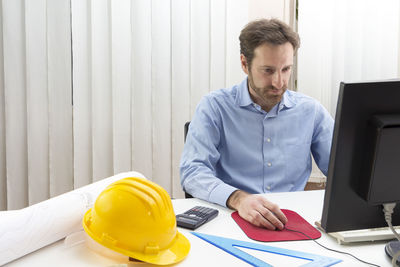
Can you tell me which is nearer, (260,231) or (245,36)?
(260,231)

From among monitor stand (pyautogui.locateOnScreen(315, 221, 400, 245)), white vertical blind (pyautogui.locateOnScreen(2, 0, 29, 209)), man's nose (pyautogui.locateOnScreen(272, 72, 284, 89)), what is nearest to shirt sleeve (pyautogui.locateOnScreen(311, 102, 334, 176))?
man's nose (pyautogui.locateOnScreen(272, 72, 284, 89))

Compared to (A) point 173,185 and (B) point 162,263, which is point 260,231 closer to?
(B) point 162,263

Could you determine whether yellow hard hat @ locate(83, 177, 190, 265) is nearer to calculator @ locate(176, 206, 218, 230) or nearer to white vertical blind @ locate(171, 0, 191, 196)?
calculator @ locate(176, 206, 218, 230)

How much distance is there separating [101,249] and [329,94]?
205 centimetres

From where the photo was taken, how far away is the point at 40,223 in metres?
1.05

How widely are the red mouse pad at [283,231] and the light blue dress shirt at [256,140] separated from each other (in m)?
0.49

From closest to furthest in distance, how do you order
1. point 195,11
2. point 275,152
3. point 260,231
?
1. point 260,231
2. point 275,152
3. point 195,11

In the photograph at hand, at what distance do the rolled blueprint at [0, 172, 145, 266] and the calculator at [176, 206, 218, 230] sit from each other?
0.85 ft

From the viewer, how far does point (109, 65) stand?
99.0 inches

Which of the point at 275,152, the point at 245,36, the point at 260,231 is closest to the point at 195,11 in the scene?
the point at 245,36

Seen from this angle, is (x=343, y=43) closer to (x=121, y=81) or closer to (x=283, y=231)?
(x=121, y=81)

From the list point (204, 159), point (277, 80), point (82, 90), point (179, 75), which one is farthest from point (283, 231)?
point (82, 90)

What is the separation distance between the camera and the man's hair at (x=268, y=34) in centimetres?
176

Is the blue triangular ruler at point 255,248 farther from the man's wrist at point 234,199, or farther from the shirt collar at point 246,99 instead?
the shirt collar at point 246,99
